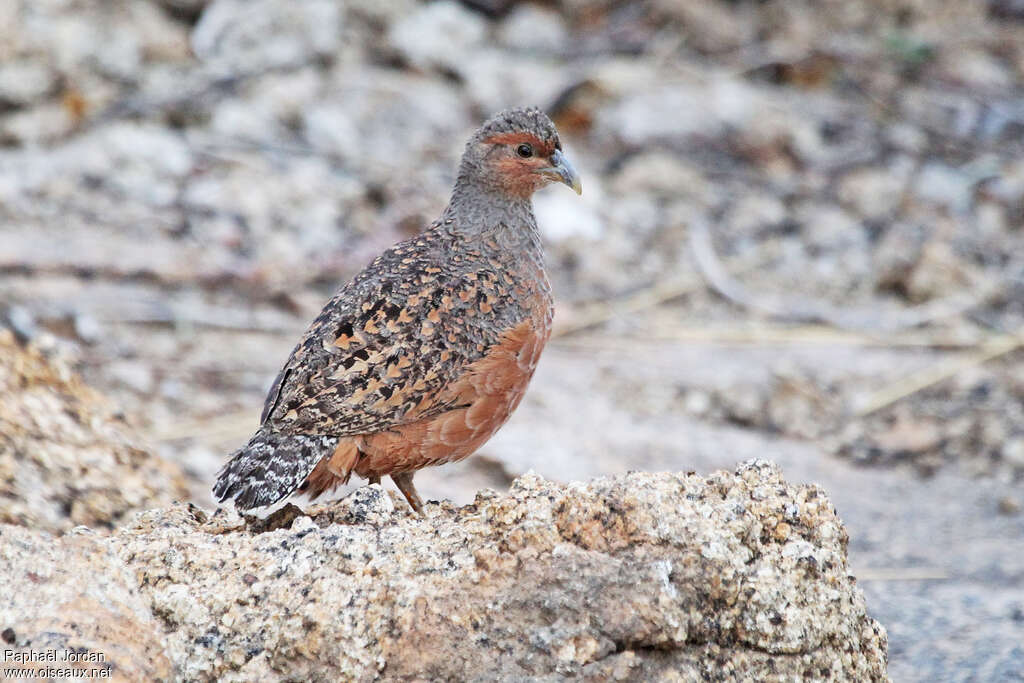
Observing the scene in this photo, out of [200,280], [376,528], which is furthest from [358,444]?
[200,280]

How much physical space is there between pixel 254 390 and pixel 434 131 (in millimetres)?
3723

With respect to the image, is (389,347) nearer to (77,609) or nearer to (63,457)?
(63,457)

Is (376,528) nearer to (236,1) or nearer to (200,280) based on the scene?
(200,280)

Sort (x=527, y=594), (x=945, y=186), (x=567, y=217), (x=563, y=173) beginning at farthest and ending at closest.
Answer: (x=945, y=186), (x=567, y=217), (x=563, y=173), (x=527, y=594)

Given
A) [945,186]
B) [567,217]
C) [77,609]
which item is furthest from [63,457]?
[945,186]

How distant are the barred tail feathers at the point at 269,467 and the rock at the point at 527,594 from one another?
21.8 inches

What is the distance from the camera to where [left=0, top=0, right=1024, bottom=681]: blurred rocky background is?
6.55m


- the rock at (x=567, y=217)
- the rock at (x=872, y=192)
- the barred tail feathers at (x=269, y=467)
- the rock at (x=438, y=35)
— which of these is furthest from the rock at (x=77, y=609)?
the rock at (x=872, y=192)

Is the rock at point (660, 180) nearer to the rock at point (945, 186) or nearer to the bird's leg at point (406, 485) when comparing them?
the rock at point (945, 186)

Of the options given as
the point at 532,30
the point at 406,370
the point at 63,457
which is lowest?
the point at 532,30

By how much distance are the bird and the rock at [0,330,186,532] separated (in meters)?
0.58

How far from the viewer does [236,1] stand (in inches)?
396

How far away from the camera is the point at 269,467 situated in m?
3.85

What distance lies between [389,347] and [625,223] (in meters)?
5.46
